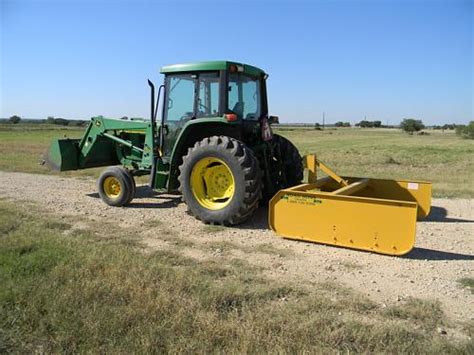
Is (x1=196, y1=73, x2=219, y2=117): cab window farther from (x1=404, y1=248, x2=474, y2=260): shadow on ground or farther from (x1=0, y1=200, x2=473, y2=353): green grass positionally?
(x1=404, y1=248, x2=474, y2=260): shadow on ground

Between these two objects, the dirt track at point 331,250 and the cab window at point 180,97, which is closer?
the dirt track at point 331,250

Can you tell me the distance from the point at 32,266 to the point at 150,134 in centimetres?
384

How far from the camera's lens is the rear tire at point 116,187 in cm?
805

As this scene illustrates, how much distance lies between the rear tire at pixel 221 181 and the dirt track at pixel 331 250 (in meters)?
0.27

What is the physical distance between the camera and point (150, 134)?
25.9 feet

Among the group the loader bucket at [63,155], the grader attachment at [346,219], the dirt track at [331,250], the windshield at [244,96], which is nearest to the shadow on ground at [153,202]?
the dirt track at [331,250]

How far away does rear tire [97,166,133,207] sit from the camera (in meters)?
8.05

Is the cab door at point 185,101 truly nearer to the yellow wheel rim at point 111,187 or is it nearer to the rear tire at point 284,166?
the yellow wheel rim at point 111,187

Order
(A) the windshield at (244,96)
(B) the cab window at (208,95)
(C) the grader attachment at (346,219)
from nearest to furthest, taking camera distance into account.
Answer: (C) the grader attachment at (346,219) → (B) the cab window at (208,95) → (A) the windshield at (244,96)

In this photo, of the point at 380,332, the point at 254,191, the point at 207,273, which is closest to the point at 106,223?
the point at 254,191

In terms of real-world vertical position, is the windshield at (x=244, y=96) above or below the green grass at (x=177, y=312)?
above

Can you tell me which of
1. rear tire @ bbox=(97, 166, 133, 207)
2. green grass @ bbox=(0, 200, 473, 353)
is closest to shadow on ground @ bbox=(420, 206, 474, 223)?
green grass @ bbox=(0, 200, 473, 353)

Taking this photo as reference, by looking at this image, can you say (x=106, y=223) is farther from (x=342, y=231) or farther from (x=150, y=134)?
(x=342, y=231)

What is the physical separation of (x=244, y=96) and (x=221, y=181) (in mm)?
1532
